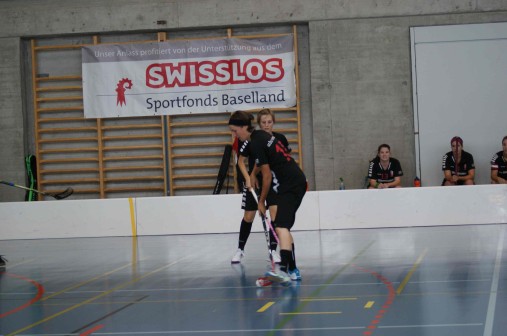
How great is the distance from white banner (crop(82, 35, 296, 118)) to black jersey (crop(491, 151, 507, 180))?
3.90 meters

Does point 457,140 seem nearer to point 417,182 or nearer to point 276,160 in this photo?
point 417,182

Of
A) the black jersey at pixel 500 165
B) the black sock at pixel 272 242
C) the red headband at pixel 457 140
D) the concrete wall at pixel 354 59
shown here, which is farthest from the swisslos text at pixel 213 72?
the black sock at pixel 272 242

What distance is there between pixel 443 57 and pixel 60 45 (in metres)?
7.31

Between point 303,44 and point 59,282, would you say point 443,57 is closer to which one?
point 303,44

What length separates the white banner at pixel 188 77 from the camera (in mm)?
16609

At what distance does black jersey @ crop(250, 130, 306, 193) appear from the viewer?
7.25 m

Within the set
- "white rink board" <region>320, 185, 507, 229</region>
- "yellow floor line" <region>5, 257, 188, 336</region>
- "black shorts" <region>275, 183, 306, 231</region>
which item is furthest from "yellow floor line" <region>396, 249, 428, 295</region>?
"white rink board" <region>320, 185, 507, 229</region>

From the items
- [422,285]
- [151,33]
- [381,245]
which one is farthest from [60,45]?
[422,285]

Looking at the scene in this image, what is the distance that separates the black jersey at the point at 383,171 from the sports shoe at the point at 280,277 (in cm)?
813

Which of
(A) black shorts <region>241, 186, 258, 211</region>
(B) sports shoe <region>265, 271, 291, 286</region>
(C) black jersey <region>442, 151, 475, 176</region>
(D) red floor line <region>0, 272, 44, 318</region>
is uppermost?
(C) black jersey <region>442, 151, 475, 176</region>

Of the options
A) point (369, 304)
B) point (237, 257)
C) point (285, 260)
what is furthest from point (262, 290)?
point (237, 257)

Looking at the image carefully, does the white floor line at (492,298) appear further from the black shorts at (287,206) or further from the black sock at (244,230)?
the black sock at (244,230)

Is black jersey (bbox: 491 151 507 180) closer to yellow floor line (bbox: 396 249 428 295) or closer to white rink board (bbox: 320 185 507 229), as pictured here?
white rink board (bbox: 320 185 507 229)

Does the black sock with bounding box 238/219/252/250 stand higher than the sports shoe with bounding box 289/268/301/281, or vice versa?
the black sock with bounding box 238/219/252/250
